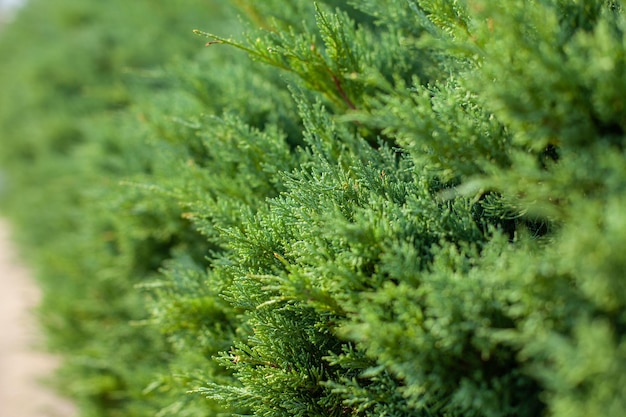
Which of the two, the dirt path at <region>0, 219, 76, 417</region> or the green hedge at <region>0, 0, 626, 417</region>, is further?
the dirt path at <region>0, 219, 76, 417</region>

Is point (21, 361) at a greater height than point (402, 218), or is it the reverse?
point (402, 218)

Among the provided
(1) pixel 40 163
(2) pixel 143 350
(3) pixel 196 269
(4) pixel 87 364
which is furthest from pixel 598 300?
(1) pixel 40 163

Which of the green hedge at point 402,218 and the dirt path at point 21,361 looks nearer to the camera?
the green hedge at point 402,218

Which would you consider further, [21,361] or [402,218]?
[21,361]

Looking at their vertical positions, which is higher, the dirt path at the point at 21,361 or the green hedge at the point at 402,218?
the green hedge at the point at 402,218

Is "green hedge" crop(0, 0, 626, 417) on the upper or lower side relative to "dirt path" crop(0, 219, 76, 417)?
upper
